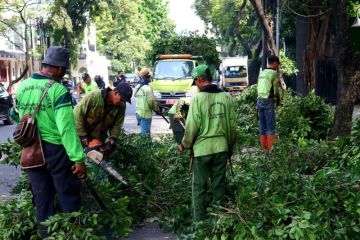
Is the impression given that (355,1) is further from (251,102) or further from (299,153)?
(299,153)

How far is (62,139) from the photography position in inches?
170

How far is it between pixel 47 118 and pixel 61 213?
0.83 m

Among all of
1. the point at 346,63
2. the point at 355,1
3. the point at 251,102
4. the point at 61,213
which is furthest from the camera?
the point at 355,1

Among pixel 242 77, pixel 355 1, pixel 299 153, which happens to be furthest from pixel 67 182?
pixel 242 77

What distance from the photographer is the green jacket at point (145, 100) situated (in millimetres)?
10341

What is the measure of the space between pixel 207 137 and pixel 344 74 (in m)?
3.83

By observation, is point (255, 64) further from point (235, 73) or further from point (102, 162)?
point (102, 162)

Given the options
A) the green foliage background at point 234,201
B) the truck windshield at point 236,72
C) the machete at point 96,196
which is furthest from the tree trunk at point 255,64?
the machete at point 96,196

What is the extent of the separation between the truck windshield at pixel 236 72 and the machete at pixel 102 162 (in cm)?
3691

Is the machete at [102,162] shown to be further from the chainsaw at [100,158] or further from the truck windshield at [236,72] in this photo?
the truck windshield at [236,72]

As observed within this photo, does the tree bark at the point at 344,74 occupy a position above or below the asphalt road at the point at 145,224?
above

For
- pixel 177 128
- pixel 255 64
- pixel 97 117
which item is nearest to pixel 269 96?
pixel 177 128

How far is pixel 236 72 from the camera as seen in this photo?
1670 inches

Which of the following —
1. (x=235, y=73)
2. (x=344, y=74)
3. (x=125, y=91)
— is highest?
(x=235, y=73)
